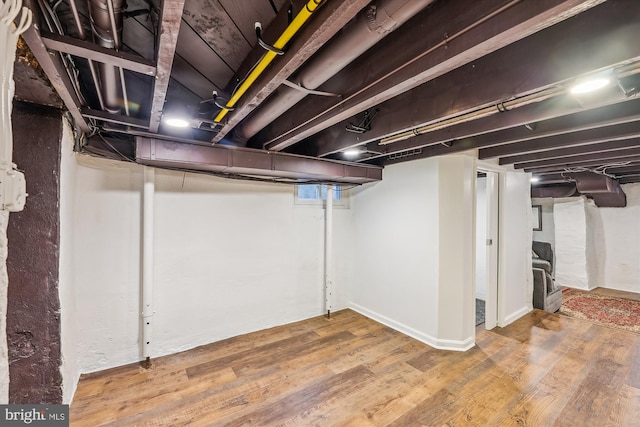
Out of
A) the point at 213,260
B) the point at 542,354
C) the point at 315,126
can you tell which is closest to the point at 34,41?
the point at 315,126

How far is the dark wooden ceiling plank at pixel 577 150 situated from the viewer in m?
2.24

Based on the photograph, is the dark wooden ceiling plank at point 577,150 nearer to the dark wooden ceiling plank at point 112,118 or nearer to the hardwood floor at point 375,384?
the hardwood floor at point 375,384

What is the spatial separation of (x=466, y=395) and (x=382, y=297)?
1.38m

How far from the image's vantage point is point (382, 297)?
3.31 m

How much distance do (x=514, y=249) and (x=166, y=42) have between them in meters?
3.97

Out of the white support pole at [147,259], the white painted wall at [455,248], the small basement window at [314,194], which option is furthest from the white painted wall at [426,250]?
the white support pole at [147,259]

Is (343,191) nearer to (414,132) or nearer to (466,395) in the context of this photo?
(414,132)

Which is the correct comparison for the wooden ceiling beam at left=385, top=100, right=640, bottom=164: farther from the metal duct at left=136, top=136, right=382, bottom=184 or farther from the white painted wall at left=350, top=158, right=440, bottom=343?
the metal duct at left=136, top=136, right=382, bottom=184

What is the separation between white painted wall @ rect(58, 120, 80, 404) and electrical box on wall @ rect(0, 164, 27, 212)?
123 cm

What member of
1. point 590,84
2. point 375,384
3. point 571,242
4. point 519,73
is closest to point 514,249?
point 375,384

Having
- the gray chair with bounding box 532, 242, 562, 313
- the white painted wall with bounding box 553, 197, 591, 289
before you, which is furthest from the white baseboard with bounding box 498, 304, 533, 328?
the white painted wall with bounding box 553, 197, 591, 289

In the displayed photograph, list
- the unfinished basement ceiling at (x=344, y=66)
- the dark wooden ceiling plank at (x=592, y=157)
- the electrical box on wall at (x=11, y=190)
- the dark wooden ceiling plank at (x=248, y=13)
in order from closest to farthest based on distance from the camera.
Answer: the electrical box on wall at (x=11, y=190)
the unfinished basement ceiling at (x=344, y=66)
the dark wooden ceiling plank at (x=248, y=13)
the dark wooden ceiling plank at (x=592, y=157)

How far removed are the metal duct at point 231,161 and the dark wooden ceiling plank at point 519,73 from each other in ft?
2.59

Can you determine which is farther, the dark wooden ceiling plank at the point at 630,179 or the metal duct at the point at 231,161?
the dark wooden ceiling plank at the point at 630,179
